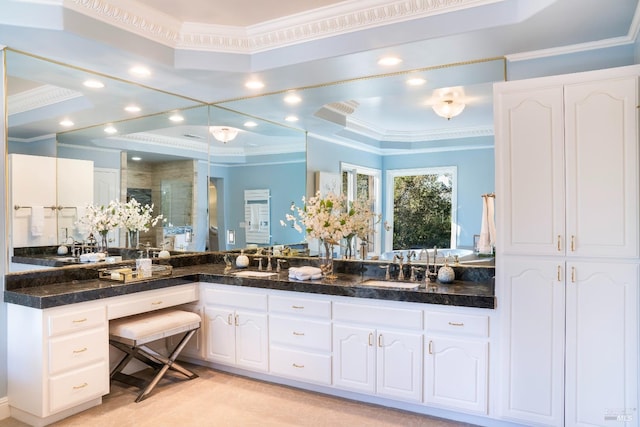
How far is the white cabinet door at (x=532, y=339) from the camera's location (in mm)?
2482

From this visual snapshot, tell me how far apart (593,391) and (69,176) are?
12.5ft

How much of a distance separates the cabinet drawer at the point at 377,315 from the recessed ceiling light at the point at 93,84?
2544mm

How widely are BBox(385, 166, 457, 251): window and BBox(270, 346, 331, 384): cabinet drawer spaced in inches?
42.2

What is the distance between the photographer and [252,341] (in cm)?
343

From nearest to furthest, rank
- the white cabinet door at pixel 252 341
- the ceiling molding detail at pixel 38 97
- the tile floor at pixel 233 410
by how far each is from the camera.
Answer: the tile floor at pixel 233 410 < the ceiling molding detail at pixel 38 97 < the white cabinet door at pixel 252 341

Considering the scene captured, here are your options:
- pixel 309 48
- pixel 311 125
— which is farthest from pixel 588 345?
pixel 311 125

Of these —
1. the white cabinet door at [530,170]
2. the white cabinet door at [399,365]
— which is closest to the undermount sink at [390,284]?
the white cabinet door at [399,365]

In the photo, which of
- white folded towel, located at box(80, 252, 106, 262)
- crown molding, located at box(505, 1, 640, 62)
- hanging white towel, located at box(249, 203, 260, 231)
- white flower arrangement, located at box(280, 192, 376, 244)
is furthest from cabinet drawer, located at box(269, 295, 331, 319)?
crown molding, located at box(505, 1, 640, 62)

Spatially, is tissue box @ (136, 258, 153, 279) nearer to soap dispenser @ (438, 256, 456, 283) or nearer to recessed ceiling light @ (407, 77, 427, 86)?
soap dispenser @ (438, 256, 456, 283)

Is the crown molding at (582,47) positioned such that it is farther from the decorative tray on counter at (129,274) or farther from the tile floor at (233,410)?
the decorative tray on counter at (129,274)

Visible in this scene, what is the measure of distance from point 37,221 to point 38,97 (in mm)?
890

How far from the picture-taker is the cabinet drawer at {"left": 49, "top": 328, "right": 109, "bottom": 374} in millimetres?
2705

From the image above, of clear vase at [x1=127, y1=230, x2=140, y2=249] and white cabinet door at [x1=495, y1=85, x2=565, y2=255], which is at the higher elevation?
white cabinet door at [x1=495, y1=85, x2=565, y2=255]

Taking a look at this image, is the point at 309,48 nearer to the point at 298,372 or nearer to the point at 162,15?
the point at 162,15
